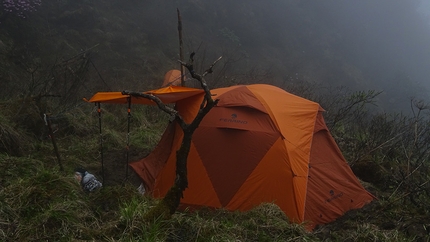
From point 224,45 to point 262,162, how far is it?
73.4ft

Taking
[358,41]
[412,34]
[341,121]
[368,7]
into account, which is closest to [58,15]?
[341,121]

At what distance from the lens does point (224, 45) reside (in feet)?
86.5

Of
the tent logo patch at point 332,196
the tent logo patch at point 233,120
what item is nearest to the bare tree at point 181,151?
the tent logo patch at point 233,120

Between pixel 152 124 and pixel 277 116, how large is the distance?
4.59 metres

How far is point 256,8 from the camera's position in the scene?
32.8 meters

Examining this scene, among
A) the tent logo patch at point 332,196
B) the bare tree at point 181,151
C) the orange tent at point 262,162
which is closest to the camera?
the bare tree at point 181,151

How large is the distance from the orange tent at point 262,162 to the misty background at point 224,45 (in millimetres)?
3223

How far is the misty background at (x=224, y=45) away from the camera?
526 inches

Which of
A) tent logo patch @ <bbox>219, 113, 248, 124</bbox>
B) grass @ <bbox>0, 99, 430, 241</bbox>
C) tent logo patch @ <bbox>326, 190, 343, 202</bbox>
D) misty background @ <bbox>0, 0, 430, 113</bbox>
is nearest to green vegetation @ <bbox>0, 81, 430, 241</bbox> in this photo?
grass @ <bbox>0, 99, 430, 241</bbox>

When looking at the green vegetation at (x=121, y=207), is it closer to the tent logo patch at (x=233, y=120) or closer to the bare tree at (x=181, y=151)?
the bare tree at (x=181, y=151)

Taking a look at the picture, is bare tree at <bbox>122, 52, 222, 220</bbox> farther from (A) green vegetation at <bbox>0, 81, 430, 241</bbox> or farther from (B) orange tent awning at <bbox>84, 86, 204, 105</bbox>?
(B) orange tent awning at <bbox>84, 86, 204, 105</bbox>

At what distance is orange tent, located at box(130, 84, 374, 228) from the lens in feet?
15.8

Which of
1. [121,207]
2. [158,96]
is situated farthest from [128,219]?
[158,96]

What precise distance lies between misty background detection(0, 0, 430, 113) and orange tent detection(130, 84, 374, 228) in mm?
3223
